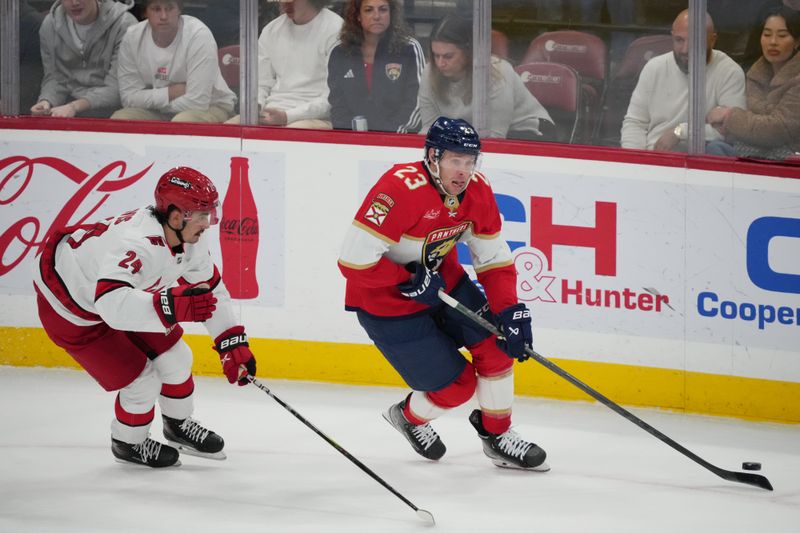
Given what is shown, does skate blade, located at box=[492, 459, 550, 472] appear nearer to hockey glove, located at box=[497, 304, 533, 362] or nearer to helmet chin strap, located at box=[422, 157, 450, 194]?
hockey glove, located at box=[497, 304, 533, 362]

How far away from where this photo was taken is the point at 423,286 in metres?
4.31

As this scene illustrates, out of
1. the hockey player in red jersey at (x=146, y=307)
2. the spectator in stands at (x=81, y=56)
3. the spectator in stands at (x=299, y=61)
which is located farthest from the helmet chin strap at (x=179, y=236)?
the spectator in stands at (x=81, y=56)

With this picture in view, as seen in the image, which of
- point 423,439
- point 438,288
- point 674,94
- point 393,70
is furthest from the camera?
point 393,70

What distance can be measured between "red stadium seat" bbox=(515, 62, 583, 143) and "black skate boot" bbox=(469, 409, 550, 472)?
5.11ft

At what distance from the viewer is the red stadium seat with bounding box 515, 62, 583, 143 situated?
5598 millimetres

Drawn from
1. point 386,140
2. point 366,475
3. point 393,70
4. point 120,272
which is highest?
point 393,70

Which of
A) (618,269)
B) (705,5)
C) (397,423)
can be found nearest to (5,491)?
(397,423)

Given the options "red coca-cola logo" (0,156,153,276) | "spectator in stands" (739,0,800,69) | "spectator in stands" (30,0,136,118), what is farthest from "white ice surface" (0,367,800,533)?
"spectator in stands" (739,0,800,69)

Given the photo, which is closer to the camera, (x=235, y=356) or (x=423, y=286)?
(x=423, y=286)

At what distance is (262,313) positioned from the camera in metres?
5.96

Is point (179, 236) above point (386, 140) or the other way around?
the other way around

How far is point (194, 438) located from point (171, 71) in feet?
6.79

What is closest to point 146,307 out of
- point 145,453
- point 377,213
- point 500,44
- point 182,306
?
point 182,306

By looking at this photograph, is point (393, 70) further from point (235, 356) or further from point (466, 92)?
point (235, 356)
